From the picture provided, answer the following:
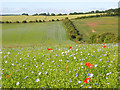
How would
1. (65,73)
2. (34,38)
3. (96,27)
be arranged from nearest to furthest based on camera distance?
(65,73)
(34,38)
(96,27)

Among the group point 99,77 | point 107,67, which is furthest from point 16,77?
point 107,67

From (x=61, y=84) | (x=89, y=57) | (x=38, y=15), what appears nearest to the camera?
(x=61, y=84)

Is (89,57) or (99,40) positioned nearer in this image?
(89,57)

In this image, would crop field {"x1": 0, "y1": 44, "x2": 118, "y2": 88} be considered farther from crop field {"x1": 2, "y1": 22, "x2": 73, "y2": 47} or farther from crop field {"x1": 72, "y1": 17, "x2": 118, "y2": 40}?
crop field {"x1": 72, "y1": 17, "x2": 118, "y2": 40}

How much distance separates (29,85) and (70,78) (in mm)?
1420

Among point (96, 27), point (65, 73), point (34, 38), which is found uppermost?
point (96, 27)

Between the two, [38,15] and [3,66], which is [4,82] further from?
[38,15]

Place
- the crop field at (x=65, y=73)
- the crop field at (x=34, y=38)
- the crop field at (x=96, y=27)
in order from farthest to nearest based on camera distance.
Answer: the crop field at (x=96, y=27) → the crop field at (x=34, y=38) → the crop field at (x=65, y=73)

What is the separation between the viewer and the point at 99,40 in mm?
19469

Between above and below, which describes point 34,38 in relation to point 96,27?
below

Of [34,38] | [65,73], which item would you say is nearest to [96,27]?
[34,38]

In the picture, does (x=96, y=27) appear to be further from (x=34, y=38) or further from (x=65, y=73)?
(x=65, y=73)

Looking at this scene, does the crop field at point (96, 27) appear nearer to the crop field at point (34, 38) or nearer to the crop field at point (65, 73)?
the crop field at point (34, 38)

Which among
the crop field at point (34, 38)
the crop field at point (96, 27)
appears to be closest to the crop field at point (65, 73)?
the crop field at point (34, 38)
